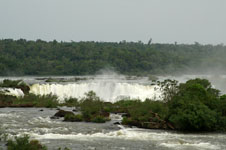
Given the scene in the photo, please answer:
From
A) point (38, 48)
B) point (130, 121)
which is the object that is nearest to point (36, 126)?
point (130, 121)

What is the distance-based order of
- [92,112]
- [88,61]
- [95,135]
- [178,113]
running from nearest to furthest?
[95,135] → [178,113] → [92,112] → [88,61]

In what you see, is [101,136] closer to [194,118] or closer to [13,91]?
[194,118]

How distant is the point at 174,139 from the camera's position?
23016 millimetres

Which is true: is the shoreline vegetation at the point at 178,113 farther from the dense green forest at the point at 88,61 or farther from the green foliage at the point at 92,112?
the dense green forest at the point at 88,61

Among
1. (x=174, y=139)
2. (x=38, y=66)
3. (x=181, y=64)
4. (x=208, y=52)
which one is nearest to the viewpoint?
(x=174, y=139)

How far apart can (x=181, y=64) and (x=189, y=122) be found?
3332 inches

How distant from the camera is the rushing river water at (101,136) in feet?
69.9

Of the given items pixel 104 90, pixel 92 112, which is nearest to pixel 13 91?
pixel 104 90

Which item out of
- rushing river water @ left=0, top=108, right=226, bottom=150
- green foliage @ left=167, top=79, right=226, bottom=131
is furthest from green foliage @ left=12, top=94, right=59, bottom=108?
green foliage @ left=167, top=79, right=226, bottom=131

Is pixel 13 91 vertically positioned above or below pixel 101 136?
above

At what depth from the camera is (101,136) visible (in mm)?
24031

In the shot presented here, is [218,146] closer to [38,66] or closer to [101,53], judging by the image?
[38,66]

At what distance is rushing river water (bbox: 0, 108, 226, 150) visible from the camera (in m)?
21.3

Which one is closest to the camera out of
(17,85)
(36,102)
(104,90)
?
(36,102)
